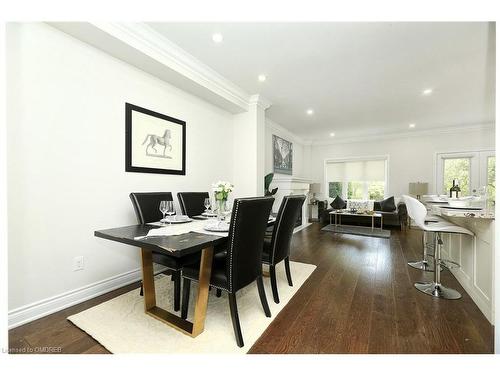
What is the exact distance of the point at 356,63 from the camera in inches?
111

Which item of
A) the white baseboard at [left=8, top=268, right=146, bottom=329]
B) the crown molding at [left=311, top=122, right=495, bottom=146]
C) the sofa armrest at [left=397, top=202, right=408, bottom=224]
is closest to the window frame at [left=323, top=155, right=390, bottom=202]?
the crown molding at [left=311, top=122, right=495, bottom=146]

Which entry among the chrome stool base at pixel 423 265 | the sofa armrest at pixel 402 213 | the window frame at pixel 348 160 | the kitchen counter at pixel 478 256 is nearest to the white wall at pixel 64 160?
the kitchen counter at pixel 478 256

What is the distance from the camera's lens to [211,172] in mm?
3662

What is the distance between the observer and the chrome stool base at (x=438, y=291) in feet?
7.01

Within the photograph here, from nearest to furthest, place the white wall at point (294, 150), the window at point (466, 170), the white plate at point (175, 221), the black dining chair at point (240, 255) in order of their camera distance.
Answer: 1. the black dining chair at point (240, 255)
2. the white plate at point (175, 221)
3. the white wall at point (294, 150)
4. the window at point (466, 170)

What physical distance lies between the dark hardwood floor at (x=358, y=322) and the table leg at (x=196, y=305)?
1.33 feet

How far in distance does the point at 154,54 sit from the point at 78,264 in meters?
2.19

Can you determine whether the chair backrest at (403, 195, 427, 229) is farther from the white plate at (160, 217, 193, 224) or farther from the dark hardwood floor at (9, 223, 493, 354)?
the white plate at (160, 217, 193, 224)

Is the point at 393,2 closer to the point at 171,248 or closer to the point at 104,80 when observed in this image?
the point at 171,248

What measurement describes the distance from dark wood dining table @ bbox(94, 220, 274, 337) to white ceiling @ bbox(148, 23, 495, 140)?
1993 millimetres

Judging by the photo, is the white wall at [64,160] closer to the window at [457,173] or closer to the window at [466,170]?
the window at [466,170]

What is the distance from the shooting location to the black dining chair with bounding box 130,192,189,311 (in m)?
1.81

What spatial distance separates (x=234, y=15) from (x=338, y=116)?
425 cm

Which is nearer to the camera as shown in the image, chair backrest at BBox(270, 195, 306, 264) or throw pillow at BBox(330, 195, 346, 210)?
chair backrest at BBox(270, 195, 306, 264)
